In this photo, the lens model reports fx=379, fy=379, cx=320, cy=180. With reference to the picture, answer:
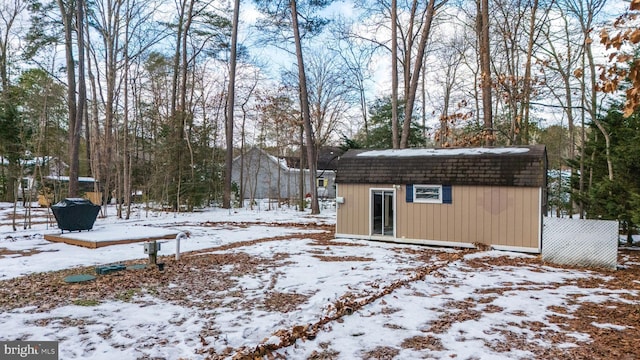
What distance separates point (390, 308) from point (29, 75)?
70.4 feet

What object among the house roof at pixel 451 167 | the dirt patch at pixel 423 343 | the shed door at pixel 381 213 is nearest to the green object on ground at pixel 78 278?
the dirt patch at pixel 423 343

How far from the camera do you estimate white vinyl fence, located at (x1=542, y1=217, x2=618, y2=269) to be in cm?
699

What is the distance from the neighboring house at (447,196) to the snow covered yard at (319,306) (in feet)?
3.81

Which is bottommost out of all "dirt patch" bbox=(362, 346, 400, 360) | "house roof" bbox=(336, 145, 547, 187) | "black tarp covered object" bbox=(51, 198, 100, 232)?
"dirt patch" bbox=(362, 346, 400, 360)

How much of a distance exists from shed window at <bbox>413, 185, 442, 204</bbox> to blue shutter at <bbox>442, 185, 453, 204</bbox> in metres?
0.08

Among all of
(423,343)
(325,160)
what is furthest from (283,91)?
(423,343)

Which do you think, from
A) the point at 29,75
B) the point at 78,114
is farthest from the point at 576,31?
the point at 29,75

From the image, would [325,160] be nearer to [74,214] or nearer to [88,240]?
[74,214]

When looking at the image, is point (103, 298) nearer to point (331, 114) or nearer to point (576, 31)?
point (576, 31)

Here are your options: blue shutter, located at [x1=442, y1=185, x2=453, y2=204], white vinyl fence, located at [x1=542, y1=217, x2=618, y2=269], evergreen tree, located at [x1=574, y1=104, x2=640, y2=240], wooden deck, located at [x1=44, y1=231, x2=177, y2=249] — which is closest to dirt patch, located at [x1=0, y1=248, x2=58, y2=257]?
wooden deck, located at [x1=44, y1=231, x2=177, y2=249]

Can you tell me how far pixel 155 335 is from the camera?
142 inches

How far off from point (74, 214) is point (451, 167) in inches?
386

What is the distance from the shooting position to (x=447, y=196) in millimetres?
9523

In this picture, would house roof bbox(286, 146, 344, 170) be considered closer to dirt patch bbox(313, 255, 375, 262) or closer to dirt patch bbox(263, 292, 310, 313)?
dirt patch bbox(313, 255, 375, 262)
